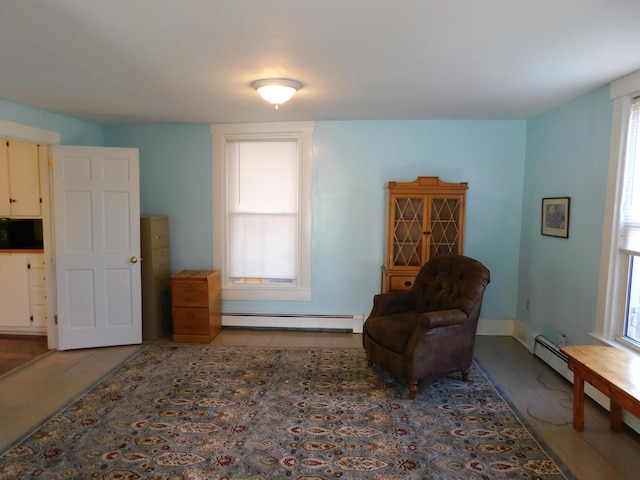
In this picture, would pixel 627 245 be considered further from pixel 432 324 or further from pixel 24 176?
pixel 24 176

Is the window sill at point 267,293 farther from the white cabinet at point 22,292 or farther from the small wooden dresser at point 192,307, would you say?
the white cabinet at point 22,292

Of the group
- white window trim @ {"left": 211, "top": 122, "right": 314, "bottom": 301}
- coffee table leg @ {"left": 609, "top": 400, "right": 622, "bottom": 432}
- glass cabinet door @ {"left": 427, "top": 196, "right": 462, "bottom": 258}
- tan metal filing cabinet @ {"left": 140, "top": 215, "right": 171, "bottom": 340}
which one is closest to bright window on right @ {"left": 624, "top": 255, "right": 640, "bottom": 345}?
coffee table leg @ {"left": 609, "top": 400, "right": 622, "bottom": 432}

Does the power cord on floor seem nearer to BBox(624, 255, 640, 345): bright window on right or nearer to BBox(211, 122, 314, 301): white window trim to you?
BBox(624, 255, 640, 345): bright window on right

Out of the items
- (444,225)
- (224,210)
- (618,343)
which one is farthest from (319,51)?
(618,343)

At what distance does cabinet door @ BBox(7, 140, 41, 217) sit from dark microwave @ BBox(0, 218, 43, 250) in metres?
0.39

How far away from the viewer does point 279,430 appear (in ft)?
8.30

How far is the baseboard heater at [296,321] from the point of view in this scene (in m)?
4.47

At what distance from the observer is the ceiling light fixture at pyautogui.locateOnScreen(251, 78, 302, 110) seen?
9.33ft

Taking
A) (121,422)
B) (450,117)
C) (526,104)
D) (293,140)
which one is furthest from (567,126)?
(121,422)

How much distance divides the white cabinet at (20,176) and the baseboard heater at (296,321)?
2368 millimetres

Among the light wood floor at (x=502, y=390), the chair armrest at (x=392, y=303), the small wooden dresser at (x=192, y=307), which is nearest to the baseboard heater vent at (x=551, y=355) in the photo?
the light wood floor at (x=502, y=390)

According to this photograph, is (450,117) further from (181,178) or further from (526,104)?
(181,178)

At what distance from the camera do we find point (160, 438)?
2436mm

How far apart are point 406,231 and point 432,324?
1341mm
